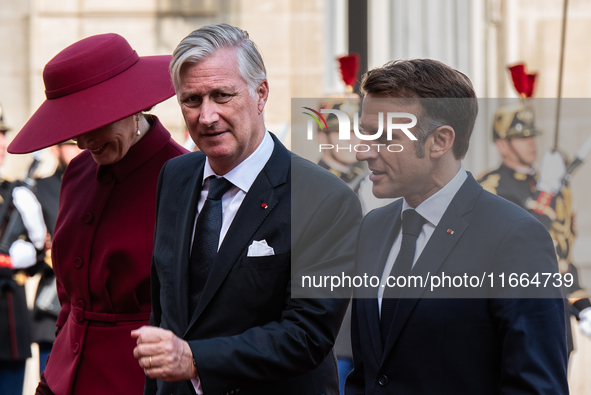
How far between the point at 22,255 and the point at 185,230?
2906mm

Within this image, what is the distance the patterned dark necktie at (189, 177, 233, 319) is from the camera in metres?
2.03

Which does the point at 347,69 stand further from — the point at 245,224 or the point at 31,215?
the point at 245,224

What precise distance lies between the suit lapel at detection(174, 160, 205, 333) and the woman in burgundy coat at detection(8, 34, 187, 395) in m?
0.35

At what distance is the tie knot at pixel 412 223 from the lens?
6.18 ft

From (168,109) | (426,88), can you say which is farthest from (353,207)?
(168,109)

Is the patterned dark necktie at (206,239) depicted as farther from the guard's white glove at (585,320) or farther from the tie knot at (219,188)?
the guard's white glove at (585,320)

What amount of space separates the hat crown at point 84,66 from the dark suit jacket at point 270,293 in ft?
2.26

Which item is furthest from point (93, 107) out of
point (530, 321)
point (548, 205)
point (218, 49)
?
point (548, 205)

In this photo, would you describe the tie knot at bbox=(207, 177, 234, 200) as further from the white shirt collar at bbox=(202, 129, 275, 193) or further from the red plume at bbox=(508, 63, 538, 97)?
the red plume at bbox=(508, 63, 538, 97)

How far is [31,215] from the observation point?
4812 mm

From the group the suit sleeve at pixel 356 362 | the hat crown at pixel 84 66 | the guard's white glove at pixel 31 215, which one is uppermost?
the hat crown at pixel 84 66

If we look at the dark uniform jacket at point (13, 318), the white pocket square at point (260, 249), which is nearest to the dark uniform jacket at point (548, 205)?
the white pocket square at point (260, 249)

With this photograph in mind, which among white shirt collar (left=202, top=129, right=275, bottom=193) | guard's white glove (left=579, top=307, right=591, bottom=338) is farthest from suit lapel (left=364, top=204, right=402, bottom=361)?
guard's white glove (left=579, top=307, right=591, bottom=338)

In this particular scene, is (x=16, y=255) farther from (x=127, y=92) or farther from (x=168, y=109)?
(x=168, y=109)
